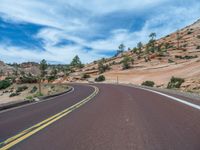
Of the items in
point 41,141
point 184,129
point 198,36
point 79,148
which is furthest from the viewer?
point 198,36

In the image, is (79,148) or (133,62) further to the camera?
(133,62)

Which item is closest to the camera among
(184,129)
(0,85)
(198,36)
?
(184,129)

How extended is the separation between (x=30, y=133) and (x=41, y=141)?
3.50 ft

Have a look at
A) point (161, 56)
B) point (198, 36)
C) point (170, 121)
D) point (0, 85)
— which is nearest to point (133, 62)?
point (161, 56)

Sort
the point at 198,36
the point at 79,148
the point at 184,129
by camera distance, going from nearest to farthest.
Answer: the point at 79,148
the point at 184,129
the point at 198,36

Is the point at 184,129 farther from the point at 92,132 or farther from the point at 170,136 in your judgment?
the point at 92,132

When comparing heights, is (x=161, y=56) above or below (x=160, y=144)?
above

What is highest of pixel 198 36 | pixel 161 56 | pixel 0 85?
pixel 198 36

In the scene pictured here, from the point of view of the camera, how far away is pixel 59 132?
277 inches

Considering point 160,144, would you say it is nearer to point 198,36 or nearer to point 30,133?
point 30,133

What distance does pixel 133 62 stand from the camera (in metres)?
105

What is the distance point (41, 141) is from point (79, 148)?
1.17 meters

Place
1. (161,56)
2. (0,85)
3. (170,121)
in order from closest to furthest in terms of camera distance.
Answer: (170,121) < (0,85) < (161,56)

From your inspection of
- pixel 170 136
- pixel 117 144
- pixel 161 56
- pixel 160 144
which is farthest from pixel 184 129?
pixel 161 56
